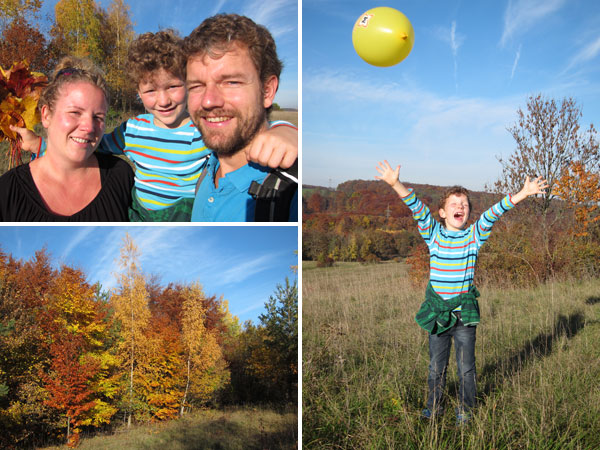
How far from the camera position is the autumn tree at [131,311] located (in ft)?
10.8

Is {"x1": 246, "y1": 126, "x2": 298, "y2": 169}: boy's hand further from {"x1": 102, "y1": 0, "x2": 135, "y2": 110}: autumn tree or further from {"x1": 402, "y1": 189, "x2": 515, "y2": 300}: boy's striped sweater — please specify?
{"x1": 402, "y1": 189, "x2": 515, "y2": 300}: boy's striped sweater

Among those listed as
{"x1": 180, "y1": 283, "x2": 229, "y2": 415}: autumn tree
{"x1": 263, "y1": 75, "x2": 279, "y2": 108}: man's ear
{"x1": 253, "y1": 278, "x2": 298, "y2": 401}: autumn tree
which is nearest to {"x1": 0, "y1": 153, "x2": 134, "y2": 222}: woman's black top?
{"x1": 263, "y1": 75, "x2": 279, "y2": 108}: man's ear

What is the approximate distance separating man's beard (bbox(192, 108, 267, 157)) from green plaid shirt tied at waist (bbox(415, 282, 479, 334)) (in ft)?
5.84

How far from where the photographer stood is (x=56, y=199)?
8.07 ft

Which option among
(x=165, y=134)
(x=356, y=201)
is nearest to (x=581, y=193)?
(x=356, y=201)

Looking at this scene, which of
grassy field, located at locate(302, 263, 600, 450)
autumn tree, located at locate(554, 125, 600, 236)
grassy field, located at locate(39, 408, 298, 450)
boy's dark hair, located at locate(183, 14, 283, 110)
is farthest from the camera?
autumn tree, located at locate(554, 125, 600, 236)

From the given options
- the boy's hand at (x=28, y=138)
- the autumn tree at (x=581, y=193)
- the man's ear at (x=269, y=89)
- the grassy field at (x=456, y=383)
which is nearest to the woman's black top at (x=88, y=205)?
the boy's hand at (x=28, y=138)

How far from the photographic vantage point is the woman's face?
2373 millimetres

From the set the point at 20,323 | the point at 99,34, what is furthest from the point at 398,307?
the point at 99,34

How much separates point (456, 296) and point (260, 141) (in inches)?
71.2

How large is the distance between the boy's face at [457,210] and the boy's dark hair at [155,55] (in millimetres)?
2038

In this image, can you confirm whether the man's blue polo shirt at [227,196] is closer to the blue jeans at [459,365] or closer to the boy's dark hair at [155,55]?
the boy's dark hair at [155,55]

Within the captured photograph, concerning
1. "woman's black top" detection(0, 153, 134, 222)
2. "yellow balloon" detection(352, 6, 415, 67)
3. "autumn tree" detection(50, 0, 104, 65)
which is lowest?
"woman's black top" detection(0, 153, 134, 222)

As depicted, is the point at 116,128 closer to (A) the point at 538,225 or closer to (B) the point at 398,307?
(B) the point at 398,307
